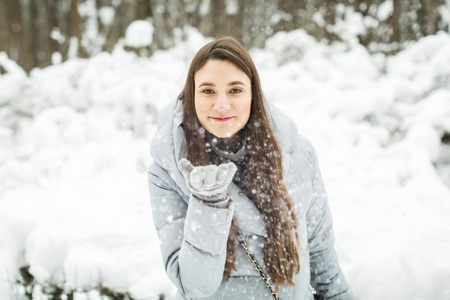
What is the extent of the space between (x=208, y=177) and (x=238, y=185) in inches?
15.2

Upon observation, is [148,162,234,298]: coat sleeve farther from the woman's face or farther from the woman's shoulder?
the woman's shoulder

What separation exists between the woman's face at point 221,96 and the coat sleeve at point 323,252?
57 cm

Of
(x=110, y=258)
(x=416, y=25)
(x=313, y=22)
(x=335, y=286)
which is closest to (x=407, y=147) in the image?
(x=335, y=286)

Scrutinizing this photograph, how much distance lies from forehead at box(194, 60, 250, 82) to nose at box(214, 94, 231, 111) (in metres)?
0.07

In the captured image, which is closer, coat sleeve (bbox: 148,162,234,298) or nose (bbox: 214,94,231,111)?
coat sleeve (bbox: 148,162,234,298)

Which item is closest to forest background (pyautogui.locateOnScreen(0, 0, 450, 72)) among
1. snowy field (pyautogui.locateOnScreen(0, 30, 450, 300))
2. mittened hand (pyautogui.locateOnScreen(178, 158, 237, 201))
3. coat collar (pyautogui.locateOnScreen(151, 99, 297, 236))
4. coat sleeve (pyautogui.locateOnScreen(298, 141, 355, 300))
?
snowy field (pyautogui.locateOnScreen(0, 30, 450, 300))

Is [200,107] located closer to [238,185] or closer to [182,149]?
[182,149]

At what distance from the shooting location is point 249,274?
1277mm

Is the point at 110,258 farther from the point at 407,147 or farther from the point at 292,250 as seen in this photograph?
the point at 407,147

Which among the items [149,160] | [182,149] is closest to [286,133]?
[182,149]

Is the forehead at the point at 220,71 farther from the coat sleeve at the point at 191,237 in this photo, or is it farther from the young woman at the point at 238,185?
the coat sleeve at the point at 191,237

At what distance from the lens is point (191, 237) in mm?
1038

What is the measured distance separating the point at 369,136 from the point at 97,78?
4.32 m

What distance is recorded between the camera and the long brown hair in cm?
124
